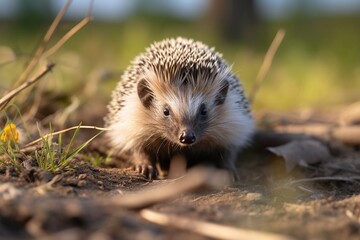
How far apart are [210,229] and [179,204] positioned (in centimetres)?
52

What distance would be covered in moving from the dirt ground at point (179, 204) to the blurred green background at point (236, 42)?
6.69 ft

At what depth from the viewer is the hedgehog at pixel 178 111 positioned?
4113 mm

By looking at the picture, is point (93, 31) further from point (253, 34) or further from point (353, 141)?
point (353, 141)

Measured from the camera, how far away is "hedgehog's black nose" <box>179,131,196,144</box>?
3.79m

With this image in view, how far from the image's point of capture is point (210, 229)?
88.1 inches

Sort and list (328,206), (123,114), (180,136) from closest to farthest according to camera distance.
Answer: (328,206), (180,136), (123,114)

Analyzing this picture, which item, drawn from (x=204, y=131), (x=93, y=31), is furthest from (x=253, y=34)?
(x=204, y=131)

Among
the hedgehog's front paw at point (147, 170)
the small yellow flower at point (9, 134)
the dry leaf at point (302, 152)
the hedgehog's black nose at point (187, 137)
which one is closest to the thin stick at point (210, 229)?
the small yellow flower at point (9, 134)

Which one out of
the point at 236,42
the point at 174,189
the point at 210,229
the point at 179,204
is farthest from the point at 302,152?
the point at 236,42

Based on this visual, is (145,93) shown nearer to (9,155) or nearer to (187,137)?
(187,137)

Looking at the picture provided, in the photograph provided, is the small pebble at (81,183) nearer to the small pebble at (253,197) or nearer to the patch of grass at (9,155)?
the patch of grass at (9,155)

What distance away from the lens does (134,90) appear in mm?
4430

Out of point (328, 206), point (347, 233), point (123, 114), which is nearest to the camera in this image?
point (347, 233)

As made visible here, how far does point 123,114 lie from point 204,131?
0.67 m
